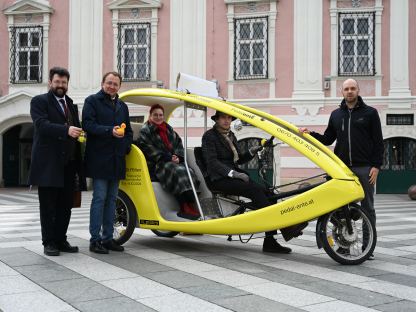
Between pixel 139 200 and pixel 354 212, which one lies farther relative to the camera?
pixel 139 200

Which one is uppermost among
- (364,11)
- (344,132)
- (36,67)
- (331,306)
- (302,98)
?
(364,11)

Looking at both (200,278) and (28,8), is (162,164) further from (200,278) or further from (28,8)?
(28,8)

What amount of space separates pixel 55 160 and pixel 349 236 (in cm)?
300

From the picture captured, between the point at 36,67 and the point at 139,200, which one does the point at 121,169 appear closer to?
the point at 139,200

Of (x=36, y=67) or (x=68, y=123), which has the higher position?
(x=36, y=67)

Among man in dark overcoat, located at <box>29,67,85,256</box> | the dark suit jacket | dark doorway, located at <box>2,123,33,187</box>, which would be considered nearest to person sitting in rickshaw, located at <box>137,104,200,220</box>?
the dark suit jacket

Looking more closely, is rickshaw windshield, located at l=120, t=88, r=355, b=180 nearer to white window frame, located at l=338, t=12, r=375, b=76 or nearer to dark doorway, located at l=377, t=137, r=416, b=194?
white window frame, located at l=338, t=12, r=375, b=76

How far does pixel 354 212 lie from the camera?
560cm

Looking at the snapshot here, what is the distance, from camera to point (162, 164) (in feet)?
21.4

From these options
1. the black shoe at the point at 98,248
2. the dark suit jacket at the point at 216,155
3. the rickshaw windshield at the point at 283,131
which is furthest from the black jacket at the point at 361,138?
the black shoe at the point at 98,248

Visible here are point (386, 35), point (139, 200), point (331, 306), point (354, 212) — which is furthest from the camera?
point (386, 35)

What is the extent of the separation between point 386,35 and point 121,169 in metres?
15.0

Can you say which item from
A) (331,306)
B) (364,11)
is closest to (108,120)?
(331,306)

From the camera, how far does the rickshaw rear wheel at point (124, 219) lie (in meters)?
6.36
